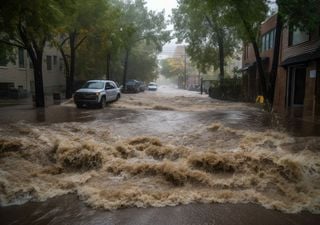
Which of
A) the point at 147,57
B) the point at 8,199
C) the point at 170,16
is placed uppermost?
the point at 170,16

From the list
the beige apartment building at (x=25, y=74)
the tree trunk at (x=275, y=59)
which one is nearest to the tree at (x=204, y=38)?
the beige apartment building at (x=25, y=74)

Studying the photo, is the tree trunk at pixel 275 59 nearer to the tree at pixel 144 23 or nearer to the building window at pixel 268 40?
the building window at pixel 268 40

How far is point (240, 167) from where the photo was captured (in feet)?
27.1

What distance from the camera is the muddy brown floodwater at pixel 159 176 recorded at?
19.1ft

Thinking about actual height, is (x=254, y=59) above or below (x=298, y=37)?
below

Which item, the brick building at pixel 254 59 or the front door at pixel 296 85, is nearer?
the front door at pixel 296 85

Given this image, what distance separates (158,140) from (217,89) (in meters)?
26.3

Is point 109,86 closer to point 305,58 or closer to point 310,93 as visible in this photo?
point 305,58

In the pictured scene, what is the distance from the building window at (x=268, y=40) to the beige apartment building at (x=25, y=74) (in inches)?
724

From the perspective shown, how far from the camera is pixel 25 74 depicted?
32.0 metres

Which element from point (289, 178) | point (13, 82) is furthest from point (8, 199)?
point (13, 82)

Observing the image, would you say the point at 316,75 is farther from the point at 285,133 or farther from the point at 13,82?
the point at 13,82

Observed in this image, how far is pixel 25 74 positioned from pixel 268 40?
22.4 m

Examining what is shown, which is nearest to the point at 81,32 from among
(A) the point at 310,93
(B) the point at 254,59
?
(B) the point at 254,59
